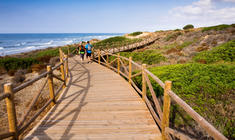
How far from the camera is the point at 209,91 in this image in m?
4.87

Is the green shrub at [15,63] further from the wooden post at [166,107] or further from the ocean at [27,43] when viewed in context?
the ocean at [27,43]

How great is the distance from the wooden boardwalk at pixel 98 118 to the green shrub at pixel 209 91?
4.17ft

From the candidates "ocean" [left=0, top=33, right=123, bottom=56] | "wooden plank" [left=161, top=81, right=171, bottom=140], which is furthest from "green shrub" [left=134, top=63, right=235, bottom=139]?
"ocean" [left=0, top=33, right=123, bottom=56]

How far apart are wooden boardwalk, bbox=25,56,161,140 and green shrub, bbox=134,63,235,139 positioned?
1.27 metres

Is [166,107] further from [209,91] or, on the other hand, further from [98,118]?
[209,91]

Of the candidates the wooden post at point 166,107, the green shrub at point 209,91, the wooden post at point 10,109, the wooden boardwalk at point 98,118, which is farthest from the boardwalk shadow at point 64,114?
the green shrub at point 209,91

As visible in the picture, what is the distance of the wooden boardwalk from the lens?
311 cm

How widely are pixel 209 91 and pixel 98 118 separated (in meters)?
3.66

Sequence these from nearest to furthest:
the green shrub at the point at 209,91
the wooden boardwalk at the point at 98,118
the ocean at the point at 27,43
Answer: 1. the wooden boardwalk at the point at 98,118
2. the green shrub at the point at 209,91
3. the ocean at the point at 27,43

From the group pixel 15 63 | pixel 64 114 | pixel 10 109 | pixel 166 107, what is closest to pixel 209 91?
pixel 166 107

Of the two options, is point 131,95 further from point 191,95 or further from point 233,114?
point 233,114

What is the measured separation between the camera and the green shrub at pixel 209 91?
394 cm

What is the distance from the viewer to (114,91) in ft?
19.2

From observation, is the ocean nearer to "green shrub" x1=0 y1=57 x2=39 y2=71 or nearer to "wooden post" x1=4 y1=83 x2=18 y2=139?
"green shrub" x1=0 y1=57 x2=39 y2=71
